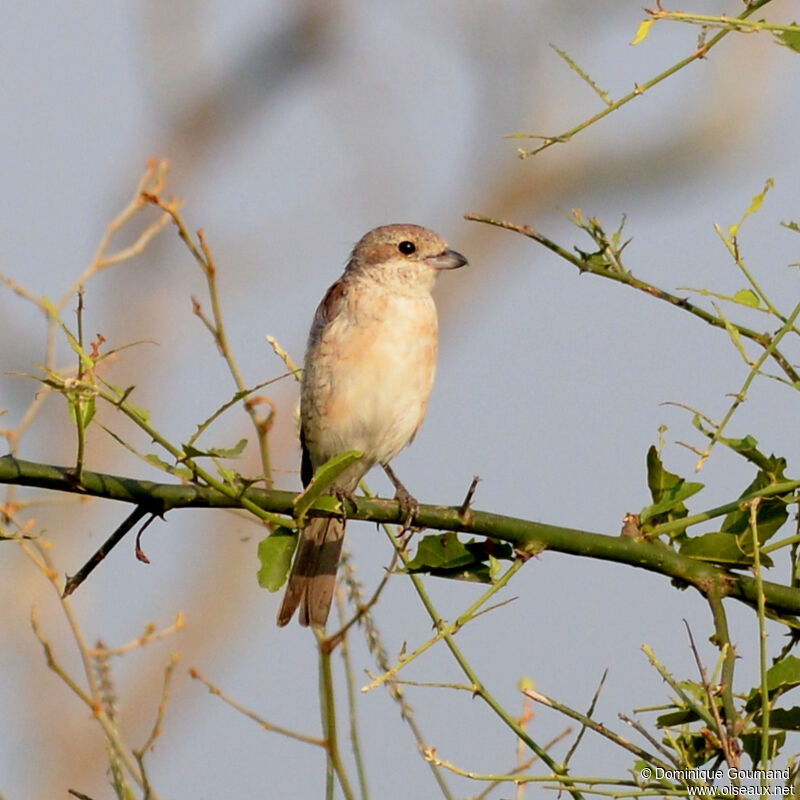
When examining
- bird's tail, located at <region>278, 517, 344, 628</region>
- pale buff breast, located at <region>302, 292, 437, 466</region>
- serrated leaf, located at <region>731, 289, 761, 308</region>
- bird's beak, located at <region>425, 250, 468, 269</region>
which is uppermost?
bird's beak, located at <region>425, 250, 468, 269</region>

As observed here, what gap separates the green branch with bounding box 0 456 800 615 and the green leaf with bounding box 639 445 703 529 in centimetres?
5

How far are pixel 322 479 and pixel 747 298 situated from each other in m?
0.83

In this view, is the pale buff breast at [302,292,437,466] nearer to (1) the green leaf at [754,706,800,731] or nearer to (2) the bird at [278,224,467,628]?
(2) the bird at [278,224,467,628]

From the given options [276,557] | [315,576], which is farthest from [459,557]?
[315,576]

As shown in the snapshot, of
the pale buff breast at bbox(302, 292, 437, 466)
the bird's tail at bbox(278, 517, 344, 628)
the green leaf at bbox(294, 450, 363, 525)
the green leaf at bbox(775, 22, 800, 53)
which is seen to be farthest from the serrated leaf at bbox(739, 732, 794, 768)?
the pale buff breast at bbox(302, 292, 437, 466)

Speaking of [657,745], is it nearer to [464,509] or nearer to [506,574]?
[506,574]

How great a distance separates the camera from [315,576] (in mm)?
4215

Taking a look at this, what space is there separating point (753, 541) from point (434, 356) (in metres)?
2.45

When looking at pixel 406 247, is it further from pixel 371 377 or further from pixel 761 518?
pixel 761 518

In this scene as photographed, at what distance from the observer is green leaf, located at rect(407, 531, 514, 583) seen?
232 centimetres

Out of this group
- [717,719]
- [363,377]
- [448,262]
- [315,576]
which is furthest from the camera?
[448,262]

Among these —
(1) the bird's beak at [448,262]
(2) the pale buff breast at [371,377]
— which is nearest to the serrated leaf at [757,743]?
(2) the pale buff breast at [371,377]

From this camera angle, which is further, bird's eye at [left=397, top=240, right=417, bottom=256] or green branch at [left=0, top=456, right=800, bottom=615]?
bird's eye at [left=397, top=240, right=417, bottom=256]

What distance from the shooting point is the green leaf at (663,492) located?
7.45ft
